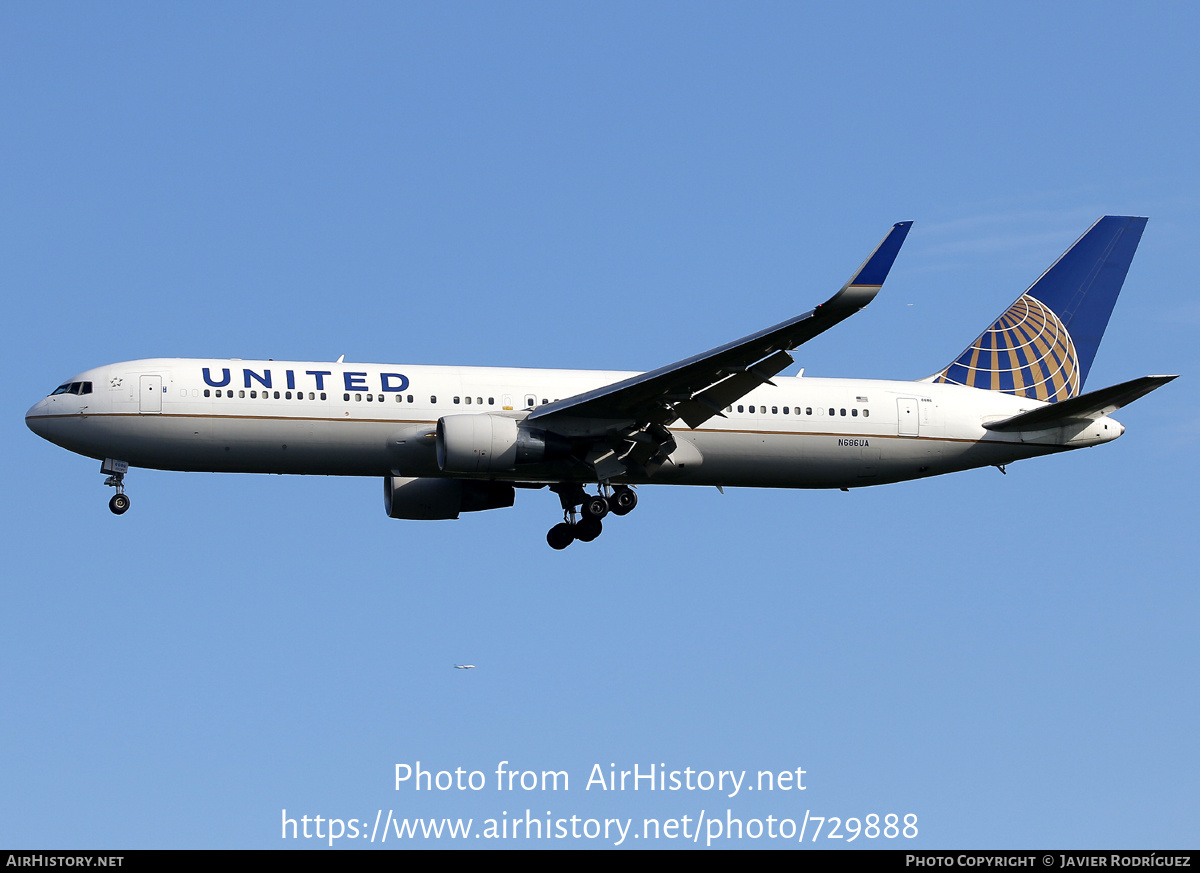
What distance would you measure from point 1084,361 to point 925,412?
6995 mm

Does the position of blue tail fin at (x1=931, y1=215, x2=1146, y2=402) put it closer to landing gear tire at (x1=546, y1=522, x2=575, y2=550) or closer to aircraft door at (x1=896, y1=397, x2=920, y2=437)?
aircraft door at (x1=896, y1=397, x2=920, y2=437)

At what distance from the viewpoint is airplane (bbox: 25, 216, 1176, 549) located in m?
37.2

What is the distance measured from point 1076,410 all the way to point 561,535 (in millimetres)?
13540

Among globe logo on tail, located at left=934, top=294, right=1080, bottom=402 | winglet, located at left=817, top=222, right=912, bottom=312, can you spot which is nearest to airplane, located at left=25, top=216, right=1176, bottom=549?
globe logo on tail, located at left=934, top=294, right=1080, bottom=402

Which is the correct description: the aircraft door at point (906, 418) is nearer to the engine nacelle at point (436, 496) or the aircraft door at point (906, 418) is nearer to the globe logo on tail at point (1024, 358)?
the globe logo on tail at point (1024, 358)

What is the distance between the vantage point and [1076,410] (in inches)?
1597

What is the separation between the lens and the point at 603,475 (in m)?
38.7

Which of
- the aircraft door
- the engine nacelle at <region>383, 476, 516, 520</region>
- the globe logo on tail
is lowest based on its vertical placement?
the engine nacelle at <region>383, 476, 516, 520</region>

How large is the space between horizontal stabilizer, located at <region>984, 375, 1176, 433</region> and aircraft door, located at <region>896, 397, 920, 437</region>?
2021 millimetres

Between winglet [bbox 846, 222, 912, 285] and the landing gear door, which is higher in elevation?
the landing gear door

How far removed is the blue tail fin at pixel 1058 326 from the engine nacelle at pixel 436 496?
1272cm

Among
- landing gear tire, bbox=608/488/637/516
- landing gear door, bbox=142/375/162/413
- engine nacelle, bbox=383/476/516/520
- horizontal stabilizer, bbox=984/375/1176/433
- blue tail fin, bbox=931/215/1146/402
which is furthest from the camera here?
blue tail fin, bbox=931/215/1146/402

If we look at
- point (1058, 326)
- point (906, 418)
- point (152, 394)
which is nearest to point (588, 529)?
point (906, 418)

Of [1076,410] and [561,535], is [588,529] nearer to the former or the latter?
[561,535]
